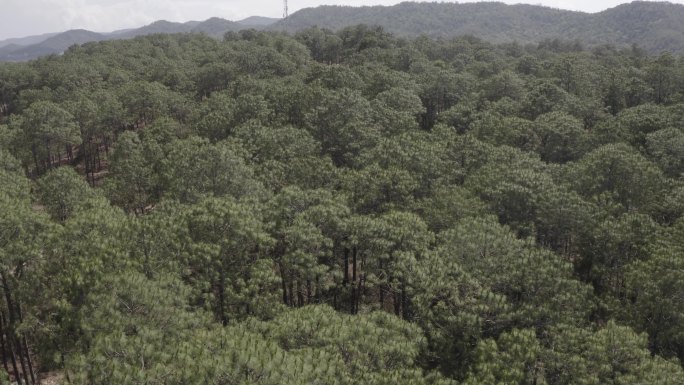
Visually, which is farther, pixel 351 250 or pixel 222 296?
pixel 351 250

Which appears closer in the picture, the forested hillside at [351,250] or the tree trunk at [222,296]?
the forested hillside at [351,250]

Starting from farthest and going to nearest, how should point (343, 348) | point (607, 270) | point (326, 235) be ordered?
point (607, 270), point (326, 235), point (343, 348)

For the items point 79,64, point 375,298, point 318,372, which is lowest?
point 375,298

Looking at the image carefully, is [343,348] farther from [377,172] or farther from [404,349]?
[377,172]

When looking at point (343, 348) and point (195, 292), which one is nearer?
point (343, 348)

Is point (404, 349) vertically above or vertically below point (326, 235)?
below

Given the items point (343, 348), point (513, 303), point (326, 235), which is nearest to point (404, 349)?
point (343, 348)

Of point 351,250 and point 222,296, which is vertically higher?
point 351,250

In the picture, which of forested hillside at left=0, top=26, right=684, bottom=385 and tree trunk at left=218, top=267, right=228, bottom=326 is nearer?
forested hillside at left=0, top=26, right=684, bottom=385
